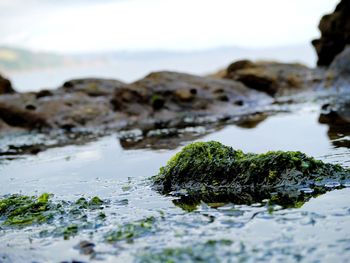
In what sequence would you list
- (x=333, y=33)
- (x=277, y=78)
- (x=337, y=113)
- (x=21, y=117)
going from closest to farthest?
(x=337, y=113) → (x=21, y=117) → (x=277, y=78) → (x=333, y=33)

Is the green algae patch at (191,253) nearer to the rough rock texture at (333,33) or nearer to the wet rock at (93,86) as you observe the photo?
the wet rock at (93,86)

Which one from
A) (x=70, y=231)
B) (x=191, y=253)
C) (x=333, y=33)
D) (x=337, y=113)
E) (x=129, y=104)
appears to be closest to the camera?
(x=191, y=253)

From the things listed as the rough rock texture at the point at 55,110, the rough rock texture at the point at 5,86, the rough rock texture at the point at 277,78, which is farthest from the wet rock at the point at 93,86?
the rough rock texture at the point at 277,78

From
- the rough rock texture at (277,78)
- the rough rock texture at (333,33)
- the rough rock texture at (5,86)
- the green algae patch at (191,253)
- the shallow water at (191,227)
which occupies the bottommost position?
the green algae patch at (191,253)

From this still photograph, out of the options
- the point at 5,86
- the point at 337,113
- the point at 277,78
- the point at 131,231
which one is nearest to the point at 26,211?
the point at 131,231

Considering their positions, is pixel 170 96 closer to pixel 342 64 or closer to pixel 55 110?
pixel 55 110

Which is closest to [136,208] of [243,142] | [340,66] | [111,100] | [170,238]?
[170,238]
